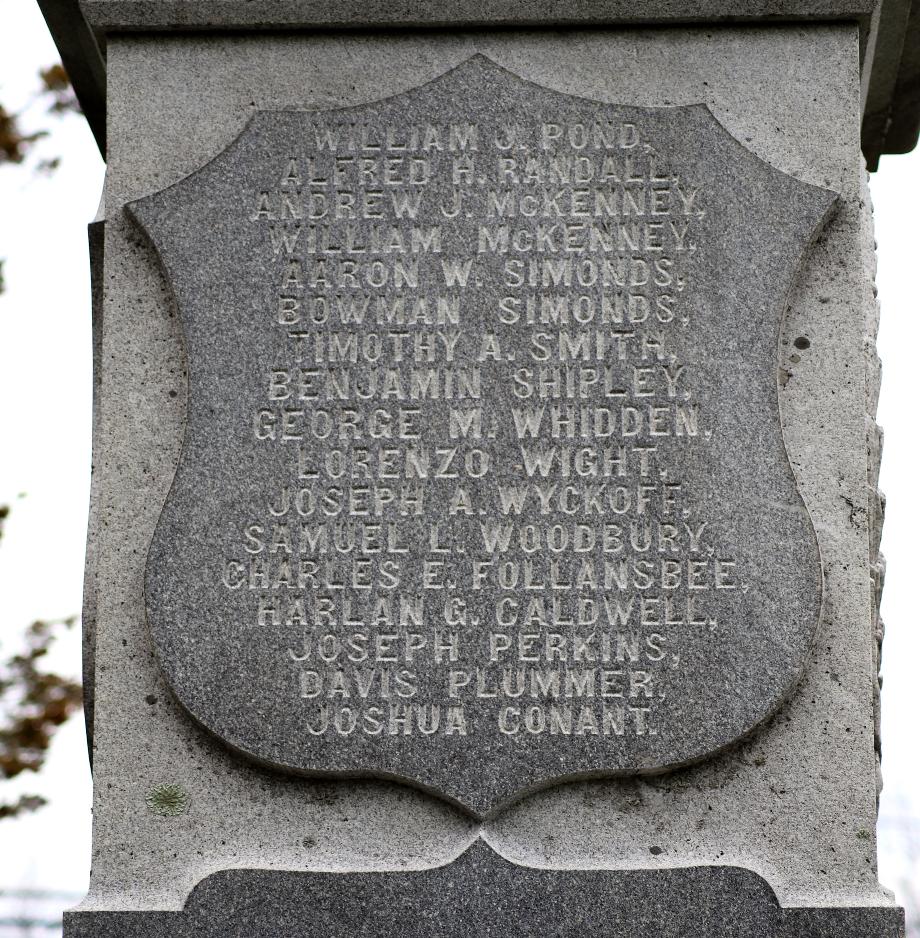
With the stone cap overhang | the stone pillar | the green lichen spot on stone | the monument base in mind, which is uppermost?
the stone cap overhang

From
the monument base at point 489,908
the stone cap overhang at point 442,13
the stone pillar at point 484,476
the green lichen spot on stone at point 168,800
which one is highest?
the stone cap overhang at point 442,13

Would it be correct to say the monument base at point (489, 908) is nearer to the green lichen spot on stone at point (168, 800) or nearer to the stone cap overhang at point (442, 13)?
the green lichen spot on stone at point (168, 800)

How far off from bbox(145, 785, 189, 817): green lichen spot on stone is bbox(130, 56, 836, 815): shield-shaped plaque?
19 cm

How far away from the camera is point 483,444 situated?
3.78 m

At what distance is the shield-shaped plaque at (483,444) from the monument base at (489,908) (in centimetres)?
22

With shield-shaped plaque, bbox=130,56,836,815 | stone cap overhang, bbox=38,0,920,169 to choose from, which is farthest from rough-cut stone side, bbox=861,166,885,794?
stone cap overhang, bbox=38,0,920,169

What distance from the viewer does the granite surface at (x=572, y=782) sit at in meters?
3.58

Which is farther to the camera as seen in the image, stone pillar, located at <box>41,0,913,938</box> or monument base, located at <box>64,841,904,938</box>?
stone pillar, located at <box>41,0,913,938</box>

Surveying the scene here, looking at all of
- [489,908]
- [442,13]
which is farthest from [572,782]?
[442,13]

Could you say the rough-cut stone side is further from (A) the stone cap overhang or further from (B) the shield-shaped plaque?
(A) the stone cap overhang

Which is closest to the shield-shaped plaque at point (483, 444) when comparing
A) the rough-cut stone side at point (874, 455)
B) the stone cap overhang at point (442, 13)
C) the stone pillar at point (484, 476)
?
the stone pillar at point (484, 476)

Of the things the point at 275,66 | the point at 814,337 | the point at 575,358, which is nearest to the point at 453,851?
the point at 575,358

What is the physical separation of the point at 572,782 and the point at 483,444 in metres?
0.89

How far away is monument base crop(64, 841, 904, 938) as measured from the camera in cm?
347
